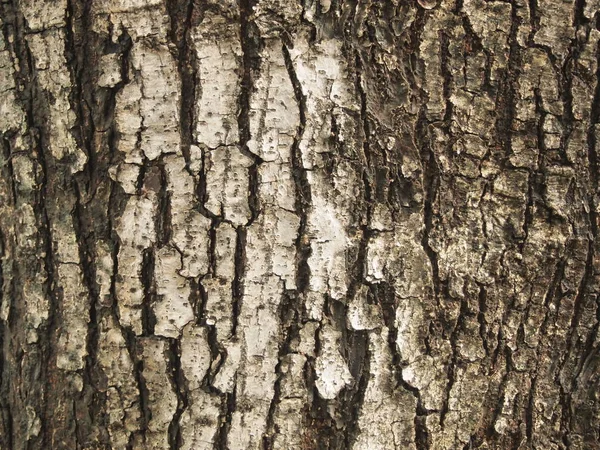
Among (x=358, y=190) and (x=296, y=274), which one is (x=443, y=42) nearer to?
(x=358, y=190)

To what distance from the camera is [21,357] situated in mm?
1674

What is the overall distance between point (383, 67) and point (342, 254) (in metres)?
0.44

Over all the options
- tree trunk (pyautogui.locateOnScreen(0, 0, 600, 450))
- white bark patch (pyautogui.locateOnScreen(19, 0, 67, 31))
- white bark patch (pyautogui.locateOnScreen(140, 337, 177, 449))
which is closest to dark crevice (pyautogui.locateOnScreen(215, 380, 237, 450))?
tree trunk (pyautogui.locateOnScreen(0, 0, 600, 450))

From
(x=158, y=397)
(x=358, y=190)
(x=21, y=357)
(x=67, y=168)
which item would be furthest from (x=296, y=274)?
(x=21, y=357)

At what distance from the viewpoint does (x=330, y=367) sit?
1.52 metres

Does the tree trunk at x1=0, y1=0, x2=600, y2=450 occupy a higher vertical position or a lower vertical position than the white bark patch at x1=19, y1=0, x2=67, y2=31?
lower

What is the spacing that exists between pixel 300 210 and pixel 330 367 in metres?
0.37

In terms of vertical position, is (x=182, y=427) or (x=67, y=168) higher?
(x=67, y=168)

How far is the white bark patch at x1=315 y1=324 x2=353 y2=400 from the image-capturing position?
59.5 inches

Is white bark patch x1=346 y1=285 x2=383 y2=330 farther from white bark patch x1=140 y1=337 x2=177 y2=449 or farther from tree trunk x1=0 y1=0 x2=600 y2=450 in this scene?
white bark patch x1=140 y1=337 x2=177 y2=449

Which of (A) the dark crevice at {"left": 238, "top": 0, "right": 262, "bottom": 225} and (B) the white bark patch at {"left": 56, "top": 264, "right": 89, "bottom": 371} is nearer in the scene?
(A) the dark crevice at {"left": 238, "top": 0, "right": 262, "bottom": 225}

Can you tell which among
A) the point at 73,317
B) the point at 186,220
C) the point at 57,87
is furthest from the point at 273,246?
the point at 57,87

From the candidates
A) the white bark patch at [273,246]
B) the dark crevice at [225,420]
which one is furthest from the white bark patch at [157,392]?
the white bark patch at [273,246]

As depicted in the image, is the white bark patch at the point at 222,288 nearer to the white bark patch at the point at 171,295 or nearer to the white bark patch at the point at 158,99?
the white bark patch at the point at 171,295
